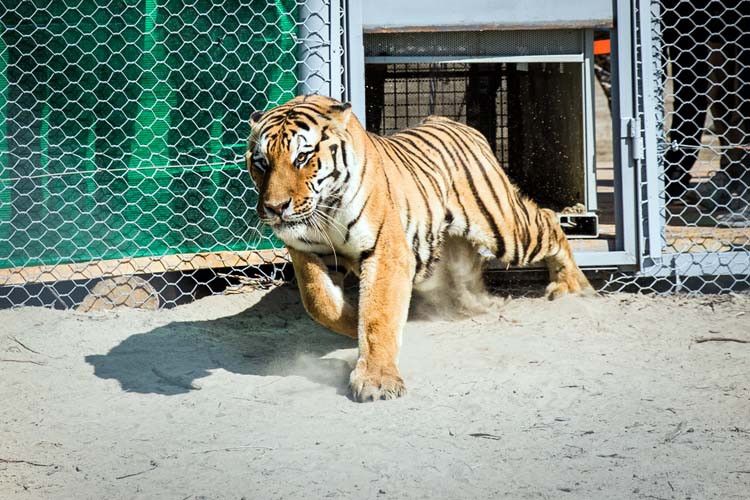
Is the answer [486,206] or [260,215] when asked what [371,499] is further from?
[486,206]

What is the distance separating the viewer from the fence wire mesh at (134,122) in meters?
4.98

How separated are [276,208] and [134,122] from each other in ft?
5.59

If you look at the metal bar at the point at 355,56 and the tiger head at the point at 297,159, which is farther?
the metal bar at the point at 355,56

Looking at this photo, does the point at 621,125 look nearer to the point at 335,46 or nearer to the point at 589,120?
the point at 589,120

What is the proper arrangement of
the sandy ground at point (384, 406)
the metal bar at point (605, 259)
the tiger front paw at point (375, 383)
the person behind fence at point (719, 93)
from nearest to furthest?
1. the sandy ground at point (384, 406)
2. the tiger front paw at point (375, 383)
3. the metal bar at point (605, 259)
4. the person behind fence at point (719, 93)

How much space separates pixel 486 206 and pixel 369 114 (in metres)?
1.95

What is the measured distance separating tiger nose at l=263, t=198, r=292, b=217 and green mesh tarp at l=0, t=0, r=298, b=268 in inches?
57.6

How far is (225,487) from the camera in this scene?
286 centimetres

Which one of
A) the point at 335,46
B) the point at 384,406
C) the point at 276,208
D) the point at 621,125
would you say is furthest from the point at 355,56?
the point at 384,406

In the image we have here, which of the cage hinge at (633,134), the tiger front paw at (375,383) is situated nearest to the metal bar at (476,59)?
the cage hinge at (633,134)

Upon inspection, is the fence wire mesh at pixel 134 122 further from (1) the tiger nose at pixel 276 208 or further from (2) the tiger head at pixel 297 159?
(1) the tiger nose at pixel 276 208

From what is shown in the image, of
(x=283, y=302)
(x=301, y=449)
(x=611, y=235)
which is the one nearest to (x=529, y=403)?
(x=301, y=449)

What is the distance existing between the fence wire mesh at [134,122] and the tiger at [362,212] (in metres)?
0.81

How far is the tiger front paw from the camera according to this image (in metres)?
3.57
